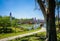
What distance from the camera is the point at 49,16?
1056 cm

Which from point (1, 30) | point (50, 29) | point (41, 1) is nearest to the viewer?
point (50, 29)

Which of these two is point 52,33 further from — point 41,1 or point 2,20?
point 2,20

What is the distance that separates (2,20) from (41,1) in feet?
61.5

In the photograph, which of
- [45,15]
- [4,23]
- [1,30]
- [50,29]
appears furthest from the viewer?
[4,23]

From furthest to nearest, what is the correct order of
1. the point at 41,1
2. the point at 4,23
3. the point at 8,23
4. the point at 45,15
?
the point at 8,23
the point at 4,23
the point at 41,1
the point at 45,15

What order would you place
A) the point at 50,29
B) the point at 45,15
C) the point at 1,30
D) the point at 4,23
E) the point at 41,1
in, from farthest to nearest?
the point at 4,23 < the point at 1,30 < the point at 41,1 < the point at 45,15 < the point at 50,29

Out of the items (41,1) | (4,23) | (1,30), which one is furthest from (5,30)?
(41,1)

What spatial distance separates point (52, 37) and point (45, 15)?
1.80 metres

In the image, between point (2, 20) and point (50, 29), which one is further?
point (2, 20)

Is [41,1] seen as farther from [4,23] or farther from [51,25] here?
[4,23]

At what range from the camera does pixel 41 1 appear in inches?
467

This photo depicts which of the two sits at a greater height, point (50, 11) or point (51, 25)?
point (50, 11)

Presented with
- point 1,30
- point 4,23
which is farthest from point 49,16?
point 4,23

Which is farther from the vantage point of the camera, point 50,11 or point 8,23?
point 8,23
